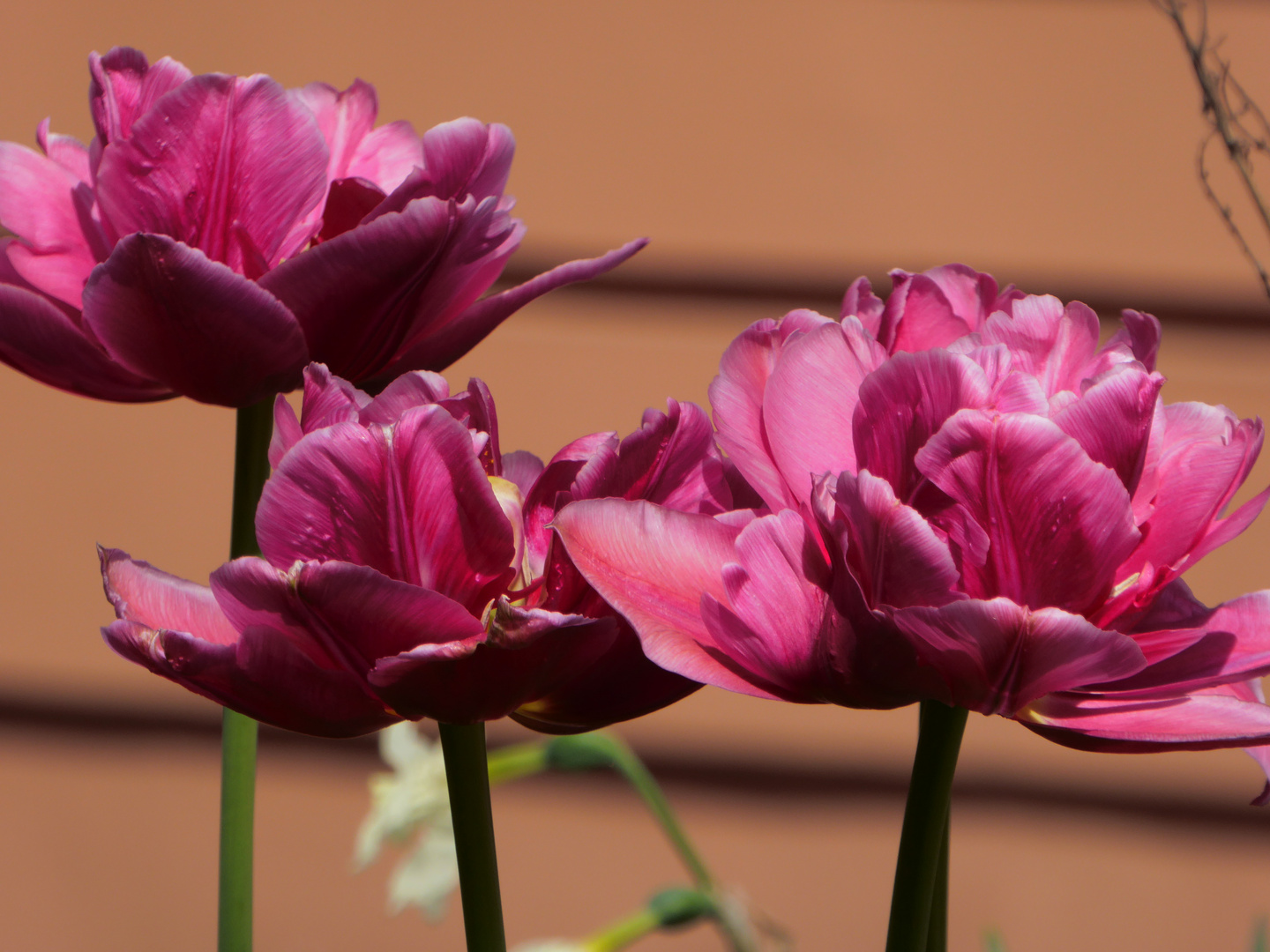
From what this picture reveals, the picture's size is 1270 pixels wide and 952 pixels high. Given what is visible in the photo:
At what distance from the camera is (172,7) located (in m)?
0.90

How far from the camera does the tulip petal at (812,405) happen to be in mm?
148

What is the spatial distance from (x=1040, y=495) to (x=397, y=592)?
81 mm

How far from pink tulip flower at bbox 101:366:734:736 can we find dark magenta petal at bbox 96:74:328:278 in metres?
0.07

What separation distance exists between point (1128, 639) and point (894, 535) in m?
0.03

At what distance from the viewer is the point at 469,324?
7.8 inches

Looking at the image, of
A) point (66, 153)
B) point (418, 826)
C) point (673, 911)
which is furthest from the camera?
point (418, 826)

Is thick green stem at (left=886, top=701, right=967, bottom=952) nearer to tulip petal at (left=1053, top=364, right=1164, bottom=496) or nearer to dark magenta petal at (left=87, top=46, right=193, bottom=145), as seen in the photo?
tulip petal at (left=1053, top=364, right=1164, bottom=496)

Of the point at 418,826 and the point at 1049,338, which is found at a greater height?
the point at 1049,338

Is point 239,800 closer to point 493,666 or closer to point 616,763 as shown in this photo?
point 493,666

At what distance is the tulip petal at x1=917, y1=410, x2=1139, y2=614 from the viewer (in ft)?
0.44

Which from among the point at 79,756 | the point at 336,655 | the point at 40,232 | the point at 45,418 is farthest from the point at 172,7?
the point at 336,655

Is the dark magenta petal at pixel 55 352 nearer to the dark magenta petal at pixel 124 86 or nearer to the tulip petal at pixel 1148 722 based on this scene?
the dark magenta petal at pixel 124 86

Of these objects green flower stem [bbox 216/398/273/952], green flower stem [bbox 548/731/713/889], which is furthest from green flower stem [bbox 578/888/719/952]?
green flower stem [bbox 216/398/273/952]

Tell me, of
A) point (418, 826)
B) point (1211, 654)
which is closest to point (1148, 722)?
point (1211, 654)
